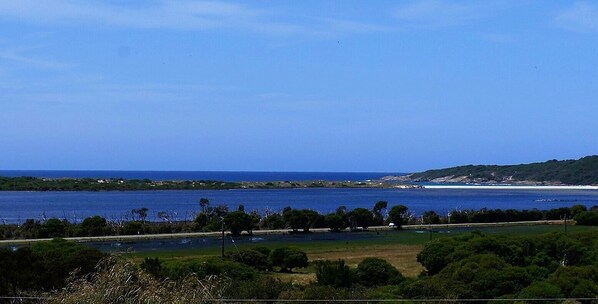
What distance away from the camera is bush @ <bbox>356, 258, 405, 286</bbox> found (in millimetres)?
31594

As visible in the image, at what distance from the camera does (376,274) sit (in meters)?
32.2

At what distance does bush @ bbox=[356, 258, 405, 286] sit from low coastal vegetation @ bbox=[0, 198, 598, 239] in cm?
2737

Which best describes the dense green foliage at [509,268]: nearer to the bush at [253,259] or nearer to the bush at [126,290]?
the bush at [253,259]

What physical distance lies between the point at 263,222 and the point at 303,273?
37.2 metres

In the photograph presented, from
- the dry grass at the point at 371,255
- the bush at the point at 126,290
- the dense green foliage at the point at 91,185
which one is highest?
the dense green foliage at the point at 91,185

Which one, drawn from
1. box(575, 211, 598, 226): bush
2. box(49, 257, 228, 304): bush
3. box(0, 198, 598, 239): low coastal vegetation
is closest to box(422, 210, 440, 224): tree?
box(0, 198, 598, 239): low coastal vegetation

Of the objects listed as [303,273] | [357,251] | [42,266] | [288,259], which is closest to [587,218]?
[357,251]

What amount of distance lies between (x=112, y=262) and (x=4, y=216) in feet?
291

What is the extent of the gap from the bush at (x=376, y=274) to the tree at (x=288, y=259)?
777cm

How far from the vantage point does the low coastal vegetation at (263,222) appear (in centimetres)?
6425

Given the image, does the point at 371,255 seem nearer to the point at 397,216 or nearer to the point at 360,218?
the point at 360,218

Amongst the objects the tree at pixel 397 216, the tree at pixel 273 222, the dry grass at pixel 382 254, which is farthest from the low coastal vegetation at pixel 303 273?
the tree at pixel 397 216

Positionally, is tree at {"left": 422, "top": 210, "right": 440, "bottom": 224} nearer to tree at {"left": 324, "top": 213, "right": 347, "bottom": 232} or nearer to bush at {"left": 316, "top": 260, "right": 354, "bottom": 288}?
tree at {"left": 324, "top": 213, "right": 347, "bottom": 232}

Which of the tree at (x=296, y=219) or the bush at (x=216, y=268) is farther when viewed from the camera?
the tree at (x=296, y=219)
